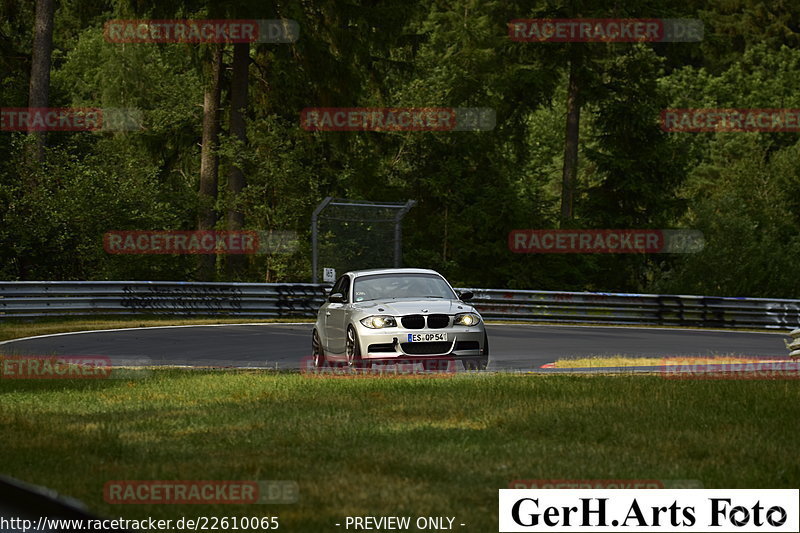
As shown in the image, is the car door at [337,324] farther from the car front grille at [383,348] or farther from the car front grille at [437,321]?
the car front grille at [437,321]

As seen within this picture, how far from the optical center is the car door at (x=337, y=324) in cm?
1702

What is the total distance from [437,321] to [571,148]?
33050mm

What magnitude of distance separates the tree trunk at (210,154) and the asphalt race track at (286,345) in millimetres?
11760

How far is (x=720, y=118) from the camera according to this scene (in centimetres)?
6297

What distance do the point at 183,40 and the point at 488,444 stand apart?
31653 mm

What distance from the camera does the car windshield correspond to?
1759 cm

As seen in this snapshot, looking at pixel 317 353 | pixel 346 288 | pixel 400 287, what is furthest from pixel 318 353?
pixel 400 287

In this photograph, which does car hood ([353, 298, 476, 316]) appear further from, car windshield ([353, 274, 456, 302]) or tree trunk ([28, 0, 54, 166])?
tree trunk ([28, 0, 54, 166])

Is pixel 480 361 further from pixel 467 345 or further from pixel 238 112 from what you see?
pixel 238 112

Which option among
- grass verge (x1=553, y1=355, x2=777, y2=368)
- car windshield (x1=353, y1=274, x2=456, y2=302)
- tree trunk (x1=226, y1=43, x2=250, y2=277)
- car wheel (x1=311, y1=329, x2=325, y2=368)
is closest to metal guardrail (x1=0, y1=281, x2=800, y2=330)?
tree trunk (x1=226, y1=43, x2=250, y2=277)

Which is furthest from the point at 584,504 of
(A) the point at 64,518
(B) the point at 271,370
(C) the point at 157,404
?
(B) the point at 271,370

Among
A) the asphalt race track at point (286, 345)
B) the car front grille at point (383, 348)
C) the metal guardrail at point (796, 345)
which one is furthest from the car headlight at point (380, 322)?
the metal guardrail at point (796, 345)

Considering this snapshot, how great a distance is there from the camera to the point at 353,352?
647 inches

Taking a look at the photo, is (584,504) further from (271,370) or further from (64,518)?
(271,370)
